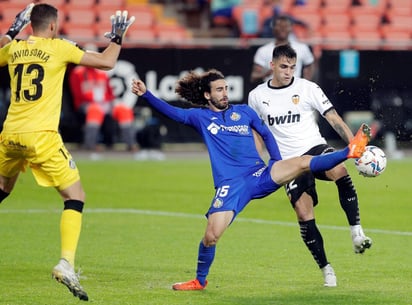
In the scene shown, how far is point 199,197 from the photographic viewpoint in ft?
55.6

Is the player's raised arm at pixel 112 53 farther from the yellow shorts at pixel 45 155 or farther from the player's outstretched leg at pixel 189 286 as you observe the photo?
the player's outstretched leg at pixel 189 286

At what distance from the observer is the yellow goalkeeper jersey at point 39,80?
360 inches

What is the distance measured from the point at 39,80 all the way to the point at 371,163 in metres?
2.85

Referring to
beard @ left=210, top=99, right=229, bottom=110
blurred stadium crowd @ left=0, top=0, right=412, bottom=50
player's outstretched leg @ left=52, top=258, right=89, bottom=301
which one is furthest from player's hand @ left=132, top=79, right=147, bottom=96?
blurred stadium crowd @ left=0, top=0, right=412, bottom=50

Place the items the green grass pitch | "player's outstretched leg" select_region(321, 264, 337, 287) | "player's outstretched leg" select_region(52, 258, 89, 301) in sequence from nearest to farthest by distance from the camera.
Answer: "player's outstretched leg" select_region(52, 258, 89, 301) < the green grass pitch < "player's outstretched leg" select_region(321, 264, 337, 287)

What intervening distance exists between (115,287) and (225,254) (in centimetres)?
221

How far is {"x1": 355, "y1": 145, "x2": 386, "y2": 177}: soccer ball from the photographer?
9.72 meters

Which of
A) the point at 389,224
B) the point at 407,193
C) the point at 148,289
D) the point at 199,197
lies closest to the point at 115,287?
the point at 148,289

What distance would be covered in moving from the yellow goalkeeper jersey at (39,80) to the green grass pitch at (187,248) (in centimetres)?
140

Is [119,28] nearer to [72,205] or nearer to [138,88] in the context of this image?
[138,88]

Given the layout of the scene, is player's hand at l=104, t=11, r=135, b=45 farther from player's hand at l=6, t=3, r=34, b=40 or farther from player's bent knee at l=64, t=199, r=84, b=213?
player's bent knee at l=64, t=199, r=84, b=213

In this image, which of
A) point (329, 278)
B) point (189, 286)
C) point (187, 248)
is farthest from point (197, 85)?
point (187, 248)

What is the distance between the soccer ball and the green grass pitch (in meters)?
0.95

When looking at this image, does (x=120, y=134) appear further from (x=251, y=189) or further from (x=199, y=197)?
(x=251, y=189)
